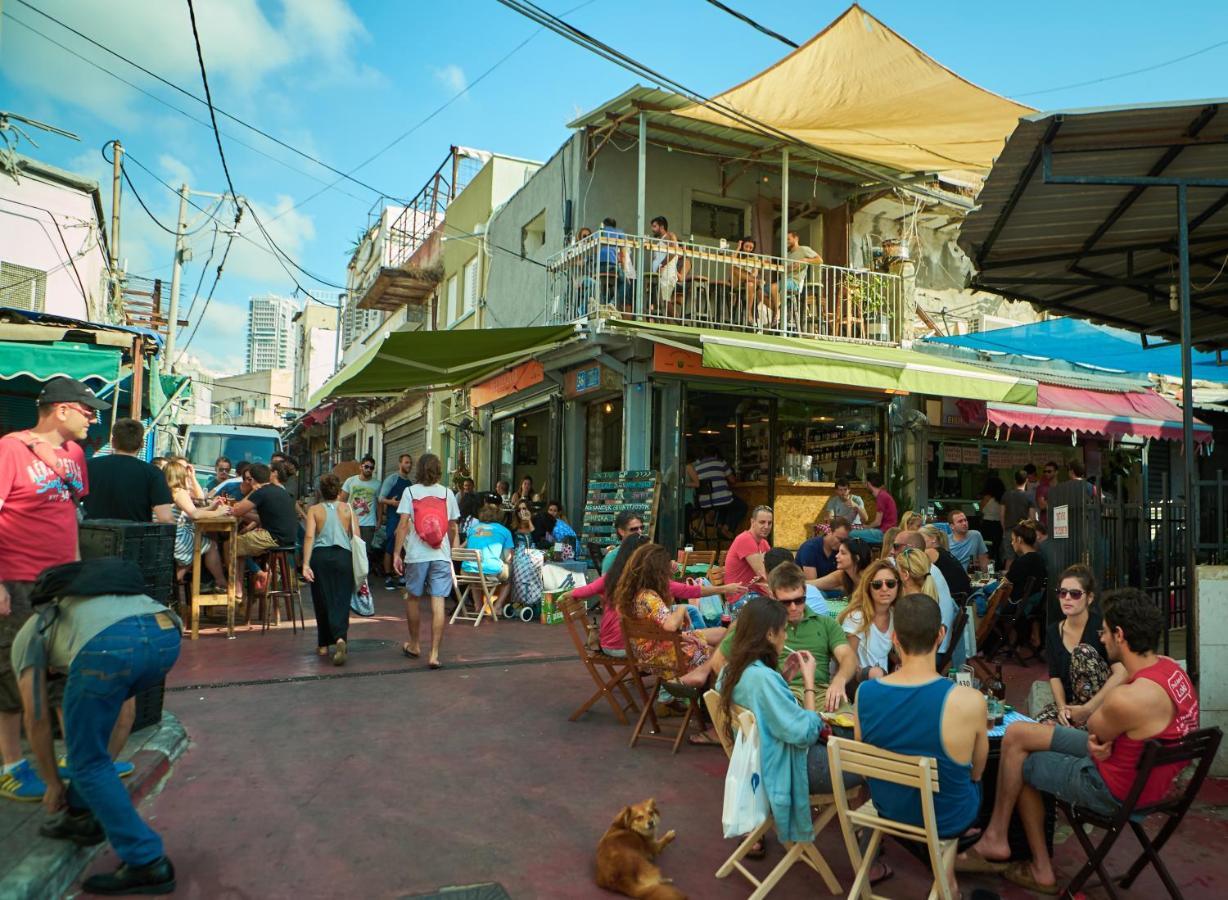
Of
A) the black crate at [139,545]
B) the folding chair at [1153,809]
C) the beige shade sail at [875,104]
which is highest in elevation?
the beige shade sail at [875,104]

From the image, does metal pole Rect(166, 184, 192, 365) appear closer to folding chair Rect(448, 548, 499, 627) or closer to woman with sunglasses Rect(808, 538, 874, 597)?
folding chair Rect(448, 548, 499, 627)

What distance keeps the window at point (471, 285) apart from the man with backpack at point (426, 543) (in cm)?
1139

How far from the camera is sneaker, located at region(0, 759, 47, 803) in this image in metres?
3.78

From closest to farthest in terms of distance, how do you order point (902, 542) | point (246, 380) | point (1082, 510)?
1. point (1082, 510)
2. point (902, 542)
3. point (246, 380)

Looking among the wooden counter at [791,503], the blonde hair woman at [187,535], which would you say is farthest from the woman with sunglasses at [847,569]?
the blonde hair woman at [187,535]

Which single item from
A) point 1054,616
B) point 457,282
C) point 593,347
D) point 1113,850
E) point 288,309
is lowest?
point 1113,850

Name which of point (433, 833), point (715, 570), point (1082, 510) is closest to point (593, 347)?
point (715, 570)

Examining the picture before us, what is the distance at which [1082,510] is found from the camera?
599 cm

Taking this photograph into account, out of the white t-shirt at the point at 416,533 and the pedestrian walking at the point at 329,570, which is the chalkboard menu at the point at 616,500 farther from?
the pedestrian walking at the point at 329,570

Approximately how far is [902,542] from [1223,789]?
2.44 metres

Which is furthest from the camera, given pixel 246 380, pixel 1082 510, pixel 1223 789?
pixel 246 380

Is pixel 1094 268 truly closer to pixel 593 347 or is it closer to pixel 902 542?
pixel 902 542

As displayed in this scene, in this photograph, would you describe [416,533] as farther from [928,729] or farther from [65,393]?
[928,729]

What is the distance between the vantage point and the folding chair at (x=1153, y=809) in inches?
121
